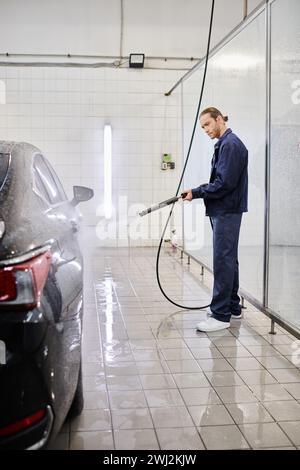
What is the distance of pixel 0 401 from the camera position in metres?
1.56

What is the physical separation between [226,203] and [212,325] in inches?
37.3

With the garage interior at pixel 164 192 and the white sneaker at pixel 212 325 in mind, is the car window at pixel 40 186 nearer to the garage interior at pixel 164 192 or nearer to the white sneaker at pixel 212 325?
the garage interior at pixel 164 192

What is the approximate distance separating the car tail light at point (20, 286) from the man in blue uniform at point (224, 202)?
2.40 m

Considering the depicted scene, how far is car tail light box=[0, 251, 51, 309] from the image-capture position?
1.60 m

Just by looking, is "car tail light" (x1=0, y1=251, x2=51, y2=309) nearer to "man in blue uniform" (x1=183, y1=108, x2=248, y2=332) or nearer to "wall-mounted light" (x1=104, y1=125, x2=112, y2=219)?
"man in blue uniform" (x1=183, y1=108, x2=248, y2=332)

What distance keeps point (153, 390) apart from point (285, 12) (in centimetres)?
267

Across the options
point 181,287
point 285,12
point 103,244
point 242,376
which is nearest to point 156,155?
point 103,244

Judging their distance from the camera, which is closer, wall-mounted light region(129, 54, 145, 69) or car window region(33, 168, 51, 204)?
car window region(33, 168, 51, 204)

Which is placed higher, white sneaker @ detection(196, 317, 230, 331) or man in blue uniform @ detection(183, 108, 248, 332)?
man in blue uniform @ detection(183, 108, 248, 332)

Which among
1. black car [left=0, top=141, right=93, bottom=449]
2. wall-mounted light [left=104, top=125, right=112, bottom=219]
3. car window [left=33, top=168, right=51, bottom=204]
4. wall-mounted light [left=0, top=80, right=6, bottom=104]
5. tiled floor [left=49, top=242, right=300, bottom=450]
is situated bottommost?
tiled floor [left=49, top=242, right=300, bottom=450]

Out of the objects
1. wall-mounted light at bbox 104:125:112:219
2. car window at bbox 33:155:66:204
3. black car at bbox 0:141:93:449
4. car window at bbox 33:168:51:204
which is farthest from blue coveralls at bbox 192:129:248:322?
wall-mounted light at bbox 104:125:112:219

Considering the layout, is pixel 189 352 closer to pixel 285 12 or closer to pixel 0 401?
pixel 0 401

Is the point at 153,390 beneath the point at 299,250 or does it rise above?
beneath

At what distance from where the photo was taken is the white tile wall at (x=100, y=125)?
802cm
